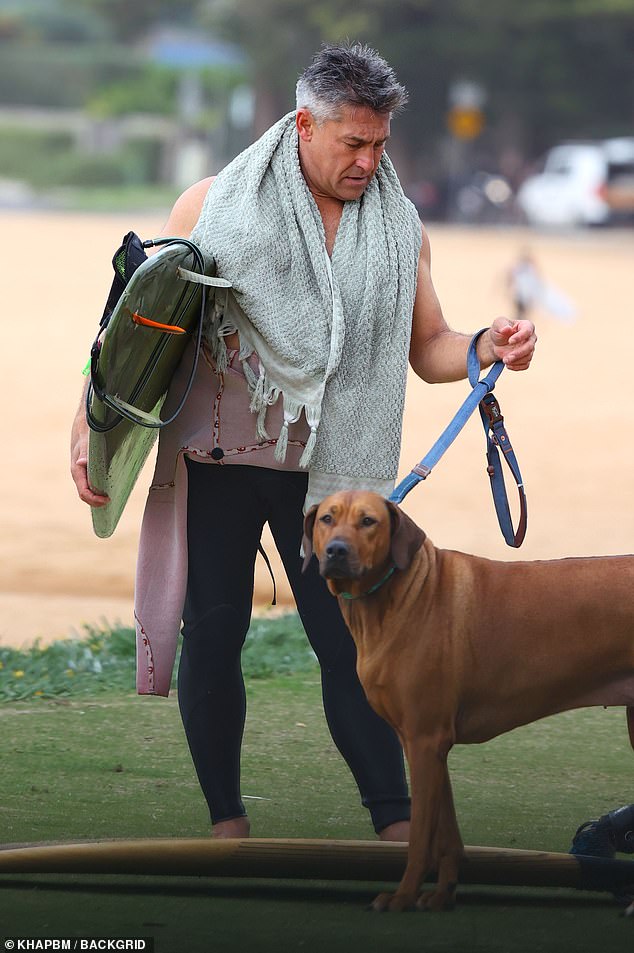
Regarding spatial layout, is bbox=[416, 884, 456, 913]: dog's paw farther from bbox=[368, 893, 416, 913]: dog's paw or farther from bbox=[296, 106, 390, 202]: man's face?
bbox=[296, 106, 390, 202]: man's face

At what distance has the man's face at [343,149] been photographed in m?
3.73

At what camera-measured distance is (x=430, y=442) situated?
1366 cm

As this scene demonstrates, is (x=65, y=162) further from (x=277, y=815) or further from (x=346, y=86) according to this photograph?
(x=346, y=86)

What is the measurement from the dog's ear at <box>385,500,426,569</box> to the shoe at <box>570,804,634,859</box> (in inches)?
34.7

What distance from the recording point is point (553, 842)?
165 inches

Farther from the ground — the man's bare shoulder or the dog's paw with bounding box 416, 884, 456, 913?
the man's bare shoulder

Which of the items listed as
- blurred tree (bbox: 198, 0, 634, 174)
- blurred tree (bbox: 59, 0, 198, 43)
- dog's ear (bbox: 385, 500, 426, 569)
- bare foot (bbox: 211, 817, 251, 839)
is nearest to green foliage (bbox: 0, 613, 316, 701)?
bare foot (bbox: 211, 817, 251, 839)

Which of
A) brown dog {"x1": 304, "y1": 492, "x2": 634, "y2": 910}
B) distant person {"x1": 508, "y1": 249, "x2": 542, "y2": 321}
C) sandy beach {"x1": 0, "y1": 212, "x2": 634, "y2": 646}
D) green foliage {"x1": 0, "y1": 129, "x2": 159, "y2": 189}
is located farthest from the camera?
green foliage {"x1": 0, "y1": 129, "x2": 159, "y2": 189}

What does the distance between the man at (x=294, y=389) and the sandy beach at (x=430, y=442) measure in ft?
11.0

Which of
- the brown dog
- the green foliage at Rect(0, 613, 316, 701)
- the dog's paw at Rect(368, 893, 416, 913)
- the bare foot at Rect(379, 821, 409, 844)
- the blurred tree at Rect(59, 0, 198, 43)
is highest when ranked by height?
the blurred tree at Rect(59, 0, 198, 43)

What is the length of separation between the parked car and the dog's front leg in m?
40.8

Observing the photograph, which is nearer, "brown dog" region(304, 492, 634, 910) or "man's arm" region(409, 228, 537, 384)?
"brown dog" region(304, 492, 634, 910)

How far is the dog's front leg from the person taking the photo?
341 cm

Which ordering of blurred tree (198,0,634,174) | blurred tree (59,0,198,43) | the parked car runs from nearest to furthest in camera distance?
the parked car → blurred tree (198,0,634,174) → blurred tree (59,0,198,43)
